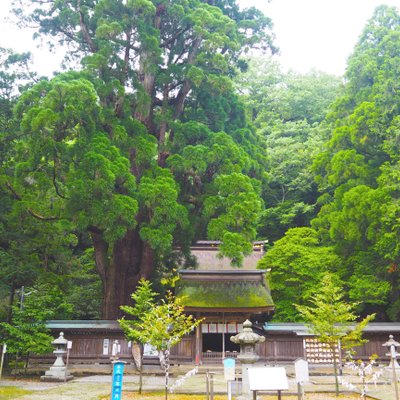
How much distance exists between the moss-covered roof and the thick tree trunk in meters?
2.17

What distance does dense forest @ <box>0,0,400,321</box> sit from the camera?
15.6m

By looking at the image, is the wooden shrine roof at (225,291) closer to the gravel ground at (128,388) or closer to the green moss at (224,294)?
the green moss at (224,294)

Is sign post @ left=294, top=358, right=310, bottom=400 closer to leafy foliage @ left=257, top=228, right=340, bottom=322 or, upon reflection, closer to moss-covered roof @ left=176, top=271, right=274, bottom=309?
moss-covered roof @ left=176, top=271, right=274, bottom=309

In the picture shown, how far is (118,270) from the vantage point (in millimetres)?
18641

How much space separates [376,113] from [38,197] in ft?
55.7

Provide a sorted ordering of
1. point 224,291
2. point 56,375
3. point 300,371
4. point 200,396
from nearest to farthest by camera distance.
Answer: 1. point 300,371
2. point 200,396
3. point 56,375
4. point 224,291

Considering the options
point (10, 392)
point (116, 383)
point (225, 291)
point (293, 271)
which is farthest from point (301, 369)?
point (293, 271)

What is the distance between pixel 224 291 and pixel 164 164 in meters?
6.41

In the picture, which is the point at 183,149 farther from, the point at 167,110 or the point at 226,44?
the point at 226,44

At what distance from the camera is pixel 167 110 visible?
64.3ft

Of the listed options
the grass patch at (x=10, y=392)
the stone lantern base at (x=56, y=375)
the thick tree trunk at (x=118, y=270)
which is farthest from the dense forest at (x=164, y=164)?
the grass patch at (x=10, y=392)

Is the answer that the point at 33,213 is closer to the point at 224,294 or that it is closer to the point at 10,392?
the point at 10,392

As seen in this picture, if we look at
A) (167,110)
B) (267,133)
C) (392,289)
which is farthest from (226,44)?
(267,133)

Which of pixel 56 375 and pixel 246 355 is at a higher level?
pixel 246 355
